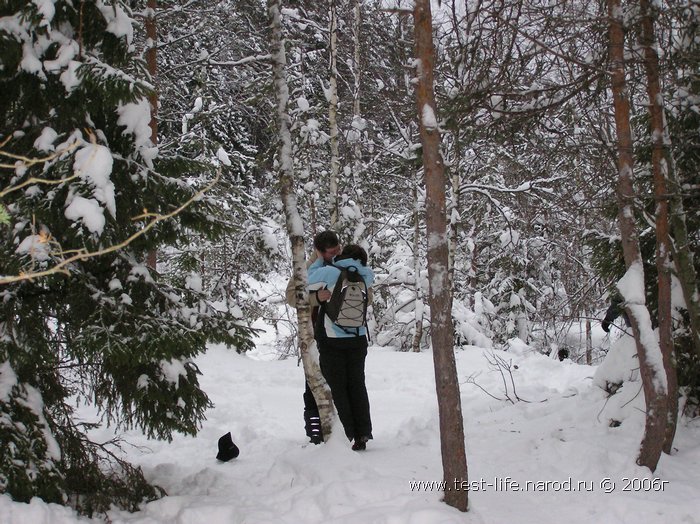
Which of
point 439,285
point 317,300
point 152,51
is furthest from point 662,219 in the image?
point 152,51

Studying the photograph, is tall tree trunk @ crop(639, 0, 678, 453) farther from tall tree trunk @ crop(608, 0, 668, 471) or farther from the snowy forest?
tall tree trunk @ crop(608, 0, 668, 471)

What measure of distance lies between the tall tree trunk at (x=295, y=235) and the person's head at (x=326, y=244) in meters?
0.29

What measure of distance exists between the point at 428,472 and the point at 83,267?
301 centimetres

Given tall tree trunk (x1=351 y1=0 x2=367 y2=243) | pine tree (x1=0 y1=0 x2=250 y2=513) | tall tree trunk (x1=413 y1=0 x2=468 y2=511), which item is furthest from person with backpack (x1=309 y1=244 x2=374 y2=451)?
tall tree trunk (x1=351 y1=0 x2=367 y2=243)

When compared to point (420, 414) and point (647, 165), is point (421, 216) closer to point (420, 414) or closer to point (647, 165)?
point (420, 414)

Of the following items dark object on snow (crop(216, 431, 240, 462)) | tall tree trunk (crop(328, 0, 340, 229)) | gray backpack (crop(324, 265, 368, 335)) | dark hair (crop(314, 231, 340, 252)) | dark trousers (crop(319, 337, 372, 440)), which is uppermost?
tall tree trunk (crop(328, 0, 340, 229))

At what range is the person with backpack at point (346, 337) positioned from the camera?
5.21 m

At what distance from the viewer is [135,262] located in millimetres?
4051

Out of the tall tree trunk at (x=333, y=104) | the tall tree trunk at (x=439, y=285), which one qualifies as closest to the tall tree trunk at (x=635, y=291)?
the tall tree trunk at (x=439, y=285)

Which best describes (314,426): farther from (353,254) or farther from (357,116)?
(357,116)

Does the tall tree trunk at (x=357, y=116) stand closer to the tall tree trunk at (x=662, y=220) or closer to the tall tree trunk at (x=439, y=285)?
the tall tree trunk at (x=662, y=220)

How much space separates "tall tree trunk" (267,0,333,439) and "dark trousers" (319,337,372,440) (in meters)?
0.21

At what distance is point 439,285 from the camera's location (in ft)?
11.3

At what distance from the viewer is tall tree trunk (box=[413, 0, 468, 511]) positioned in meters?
3.43
